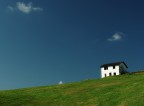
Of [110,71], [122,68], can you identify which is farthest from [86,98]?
[122,68]

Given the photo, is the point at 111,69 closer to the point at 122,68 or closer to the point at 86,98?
the point at 122,68

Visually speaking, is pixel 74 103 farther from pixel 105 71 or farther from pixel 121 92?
pixel 105 71

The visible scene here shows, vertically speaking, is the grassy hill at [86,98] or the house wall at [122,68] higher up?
the house wall at [122,68]

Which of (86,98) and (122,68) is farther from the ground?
(122,68)

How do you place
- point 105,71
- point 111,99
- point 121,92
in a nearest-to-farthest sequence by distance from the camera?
point 111,99 < point 121,92 < point 105,71

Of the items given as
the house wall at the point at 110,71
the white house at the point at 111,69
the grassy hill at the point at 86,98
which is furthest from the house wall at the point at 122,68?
the grassy hill at the point at 86,98

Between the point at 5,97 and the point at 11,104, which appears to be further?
the point at 5,97

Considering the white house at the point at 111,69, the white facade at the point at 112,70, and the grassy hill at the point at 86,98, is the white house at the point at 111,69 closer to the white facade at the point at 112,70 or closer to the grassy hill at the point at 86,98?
the white facade at the point at 112,70

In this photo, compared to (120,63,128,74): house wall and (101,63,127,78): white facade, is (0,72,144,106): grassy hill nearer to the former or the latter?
(101,63,127,78): white facade

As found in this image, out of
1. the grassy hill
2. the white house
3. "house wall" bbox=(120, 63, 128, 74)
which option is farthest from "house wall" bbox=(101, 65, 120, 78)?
the grassy hill

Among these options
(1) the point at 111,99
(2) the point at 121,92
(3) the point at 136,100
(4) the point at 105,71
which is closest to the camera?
(3) the point at 136,100

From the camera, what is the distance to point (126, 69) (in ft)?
542

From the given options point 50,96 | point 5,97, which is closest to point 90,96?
point 50,96

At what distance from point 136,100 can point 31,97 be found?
80.5ft
